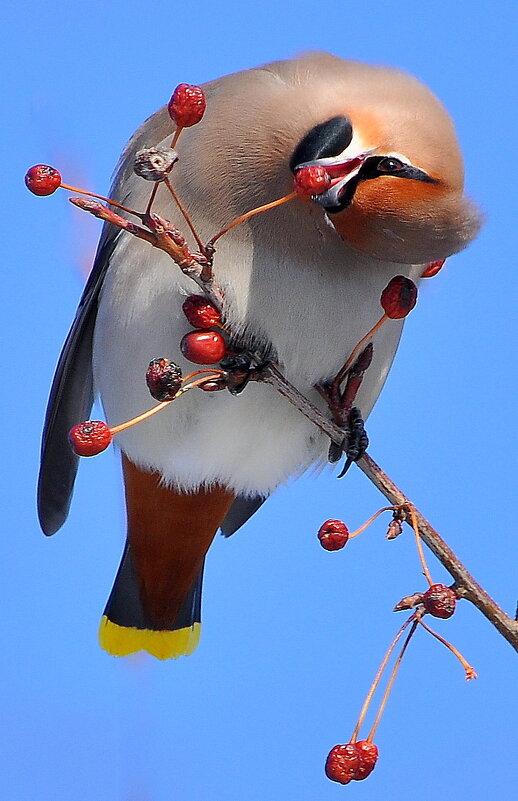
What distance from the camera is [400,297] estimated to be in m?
2.41

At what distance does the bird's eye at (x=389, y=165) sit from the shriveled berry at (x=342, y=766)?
105 centimetres

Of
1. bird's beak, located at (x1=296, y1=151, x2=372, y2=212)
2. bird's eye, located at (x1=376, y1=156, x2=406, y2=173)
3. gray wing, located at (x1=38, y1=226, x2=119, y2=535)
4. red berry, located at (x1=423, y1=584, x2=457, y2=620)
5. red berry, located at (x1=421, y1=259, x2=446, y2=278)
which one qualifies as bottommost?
red berry, located at (x1=423, y1=584, x2=457, y2=620)

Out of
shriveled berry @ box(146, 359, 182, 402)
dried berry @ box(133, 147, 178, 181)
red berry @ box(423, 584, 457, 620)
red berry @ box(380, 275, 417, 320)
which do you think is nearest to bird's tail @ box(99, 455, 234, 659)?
red berry @ box(380, 275, 417, 320)

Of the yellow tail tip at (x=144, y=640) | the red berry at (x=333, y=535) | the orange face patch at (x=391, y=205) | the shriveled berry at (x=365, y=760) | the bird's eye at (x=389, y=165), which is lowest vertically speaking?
the shriveled berry at (x=365, y=760)

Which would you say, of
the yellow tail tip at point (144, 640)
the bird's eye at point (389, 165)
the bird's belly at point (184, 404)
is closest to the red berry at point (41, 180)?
the bird's eye at point (389, 165)

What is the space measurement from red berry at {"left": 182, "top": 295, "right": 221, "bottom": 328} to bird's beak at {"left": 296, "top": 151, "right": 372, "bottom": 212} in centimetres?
33

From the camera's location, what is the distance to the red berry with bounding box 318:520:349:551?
7.47ft

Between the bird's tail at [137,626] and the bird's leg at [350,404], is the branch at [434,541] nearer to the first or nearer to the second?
the bird's leg at [350,404]

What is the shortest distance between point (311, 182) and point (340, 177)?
18 centimetres

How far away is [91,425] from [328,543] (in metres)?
0.50

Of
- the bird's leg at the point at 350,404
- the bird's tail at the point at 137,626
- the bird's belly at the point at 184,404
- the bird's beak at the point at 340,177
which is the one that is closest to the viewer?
the bird's beak at the point at 340,177

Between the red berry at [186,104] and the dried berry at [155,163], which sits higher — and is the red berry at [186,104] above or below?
above

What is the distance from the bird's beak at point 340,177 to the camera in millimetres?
2244

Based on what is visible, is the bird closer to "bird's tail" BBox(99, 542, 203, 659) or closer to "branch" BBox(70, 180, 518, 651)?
"bird's tail" BBox(99, 542, 203, 659)
